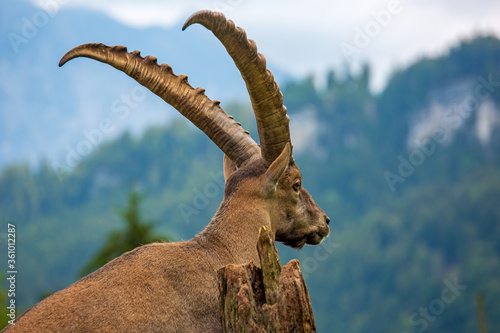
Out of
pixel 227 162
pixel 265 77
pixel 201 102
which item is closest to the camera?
pixel 265 77

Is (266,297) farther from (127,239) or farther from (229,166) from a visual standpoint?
(127,239)

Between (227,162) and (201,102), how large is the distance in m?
1.26

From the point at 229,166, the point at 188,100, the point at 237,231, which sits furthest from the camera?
the point at 229,166

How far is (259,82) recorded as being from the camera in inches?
407

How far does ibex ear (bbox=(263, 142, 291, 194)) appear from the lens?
33.5 feet

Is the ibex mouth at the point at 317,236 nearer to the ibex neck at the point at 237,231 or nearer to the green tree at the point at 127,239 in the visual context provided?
the ibex neck at the point at 237,231

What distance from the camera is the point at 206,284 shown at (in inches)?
373

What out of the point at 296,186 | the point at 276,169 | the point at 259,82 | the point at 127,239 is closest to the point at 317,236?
the point at 296,186

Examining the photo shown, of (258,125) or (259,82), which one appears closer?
(259,82)

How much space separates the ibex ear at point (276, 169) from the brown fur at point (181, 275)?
0.05 feet

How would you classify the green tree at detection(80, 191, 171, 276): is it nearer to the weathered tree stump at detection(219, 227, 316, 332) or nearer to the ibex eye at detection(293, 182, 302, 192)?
the ibex eye at detection(293, 182, 302, 192)

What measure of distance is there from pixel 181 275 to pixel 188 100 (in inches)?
116

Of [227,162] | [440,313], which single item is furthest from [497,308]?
[227,162]

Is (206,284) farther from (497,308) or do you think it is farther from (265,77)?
(497,308)
